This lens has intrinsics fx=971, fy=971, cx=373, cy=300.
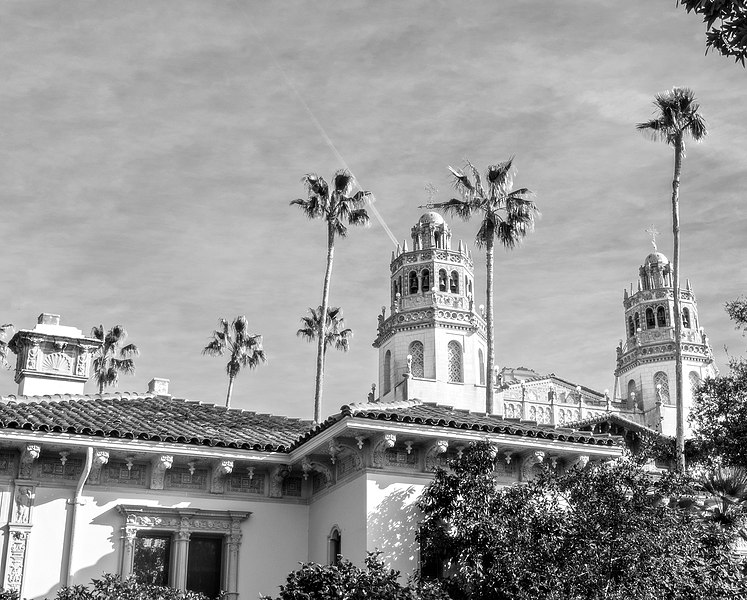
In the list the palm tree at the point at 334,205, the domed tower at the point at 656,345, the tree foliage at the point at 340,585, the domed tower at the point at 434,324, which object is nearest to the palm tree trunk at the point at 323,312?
the palm tree at the point at 334,205

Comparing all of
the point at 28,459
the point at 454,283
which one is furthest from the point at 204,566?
the point at 454,283

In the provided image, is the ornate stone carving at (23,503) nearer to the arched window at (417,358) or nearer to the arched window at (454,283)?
the arched window at (417,358)

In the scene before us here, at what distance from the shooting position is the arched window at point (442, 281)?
64.8 m

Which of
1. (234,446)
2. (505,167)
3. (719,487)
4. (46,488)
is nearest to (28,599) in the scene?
(46,488)

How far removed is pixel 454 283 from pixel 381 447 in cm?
4955

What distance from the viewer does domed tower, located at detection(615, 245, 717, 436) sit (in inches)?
2911

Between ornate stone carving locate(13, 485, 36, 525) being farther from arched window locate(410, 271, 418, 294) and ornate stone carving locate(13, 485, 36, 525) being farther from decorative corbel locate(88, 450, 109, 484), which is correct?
arched window locate(410, 271, 418, 294)

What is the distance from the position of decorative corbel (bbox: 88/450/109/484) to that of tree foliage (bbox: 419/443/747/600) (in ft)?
17.6

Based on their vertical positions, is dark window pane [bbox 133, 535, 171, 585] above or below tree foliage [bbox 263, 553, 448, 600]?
above

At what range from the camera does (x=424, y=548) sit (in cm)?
1571

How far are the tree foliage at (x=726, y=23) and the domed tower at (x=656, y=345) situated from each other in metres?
65.5

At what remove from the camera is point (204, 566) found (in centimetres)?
1716

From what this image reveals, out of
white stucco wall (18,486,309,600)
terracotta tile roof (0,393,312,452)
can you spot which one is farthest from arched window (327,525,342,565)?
terracotta tile roof (0,393,312,452)

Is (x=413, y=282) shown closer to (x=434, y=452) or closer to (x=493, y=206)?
(x=493, y=206)
